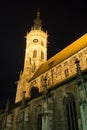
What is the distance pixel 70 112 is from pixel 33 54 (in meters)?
21.8

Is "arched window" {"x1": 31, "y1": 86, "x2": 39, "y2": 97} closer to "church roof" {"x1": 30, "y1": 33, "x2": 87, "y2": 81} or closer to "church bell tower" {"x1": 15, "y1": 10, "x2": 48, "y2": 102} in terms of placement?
"church bell tower" {"x1": 15, "y1": 10, "x2": 48, "y2": 102}

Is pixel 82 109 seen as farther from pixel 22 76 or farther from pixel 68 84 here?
pixel 22 76

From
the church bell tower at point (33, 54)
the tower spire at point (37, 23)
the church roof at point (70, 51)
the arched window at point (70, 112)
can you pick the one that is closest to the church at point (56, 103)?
the arched window at point (70, 112)

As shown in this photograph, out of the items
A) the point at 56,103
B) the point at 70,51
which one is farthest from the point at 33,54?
the point at 56,103

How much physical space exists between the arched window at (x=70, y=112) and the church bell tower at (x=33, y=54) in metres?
13.7

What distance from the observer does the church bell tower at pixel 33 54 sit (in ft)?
98.3

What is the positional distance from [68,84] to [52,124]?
3.79 meters

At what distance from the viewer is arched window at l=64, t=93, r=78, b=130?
13.8m

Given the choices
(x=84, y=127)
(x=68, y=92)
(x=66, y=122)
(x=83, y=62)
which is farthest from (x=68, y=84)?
(x=83, y=62)

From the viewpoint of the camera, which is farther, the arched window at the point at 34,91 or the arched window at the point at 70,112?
the arched window at the point at 34,91

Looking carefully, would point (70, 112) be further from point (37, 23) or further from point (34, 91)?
point (37, 23)

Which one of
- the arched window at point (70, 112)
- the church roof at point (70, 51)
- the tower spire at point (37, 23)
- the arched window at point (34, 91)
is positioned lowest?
the arched window at point (70, 112)

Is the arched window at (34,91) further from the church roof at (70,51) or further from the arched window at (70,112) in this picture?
the arched window at (70,112)

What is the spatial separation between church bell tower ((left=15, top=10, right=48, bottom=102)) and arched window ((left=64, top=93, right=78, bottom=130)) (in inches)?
539
